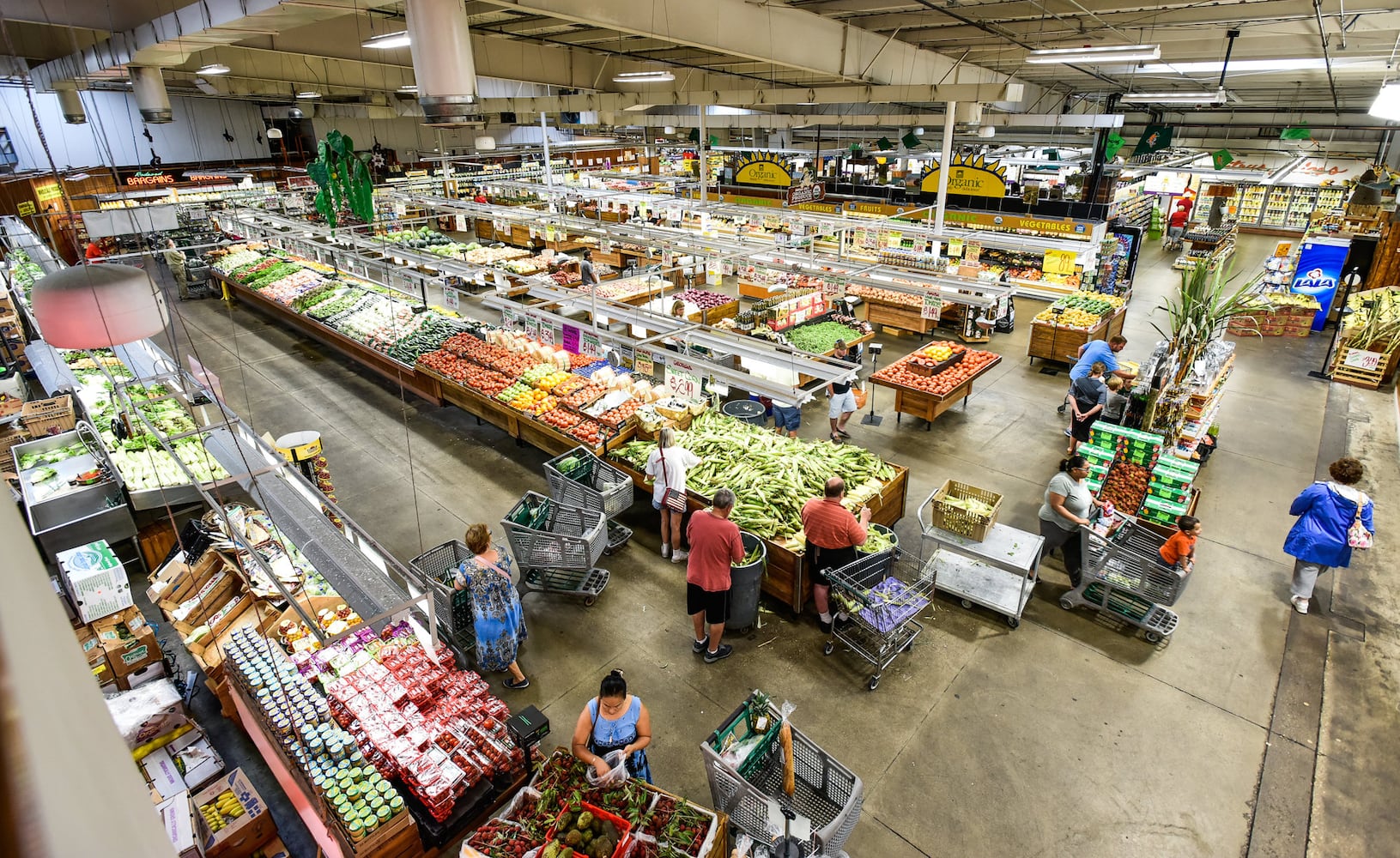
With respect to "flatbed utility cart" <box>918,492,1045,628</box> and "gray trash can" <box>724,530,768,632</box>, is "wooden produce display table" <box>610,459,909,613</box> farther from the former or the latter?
"flatbed utility cart" <box>918,492,1045,628</box>

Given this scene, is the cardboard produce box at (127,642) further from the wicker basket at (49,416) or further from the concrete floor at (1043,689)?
the wicker basket at (49,416)

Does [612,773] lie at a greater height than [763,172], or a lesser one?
lesser

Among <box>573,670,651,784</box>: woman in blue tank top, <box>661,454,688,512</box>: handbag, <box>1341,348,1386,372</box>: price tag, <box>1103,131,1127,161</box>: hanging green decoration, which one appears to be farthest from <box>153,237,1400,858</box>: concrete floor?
<box>1103,131,1127,161</box>: hanging green decoration

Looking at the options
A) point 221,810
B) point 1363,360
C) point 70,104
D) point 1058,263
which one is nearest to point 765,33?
point 221,810

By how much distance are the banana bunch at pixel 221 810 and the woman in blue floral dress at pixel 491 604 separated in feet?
6.69

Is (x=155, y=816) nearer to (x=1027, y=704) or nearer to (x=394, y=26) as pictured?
(x=1027, y=704)

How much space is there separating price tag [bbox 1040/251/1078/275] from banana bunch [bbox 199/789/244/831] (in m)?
20.0

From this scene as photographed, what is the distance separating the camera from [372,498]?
9.32 metres

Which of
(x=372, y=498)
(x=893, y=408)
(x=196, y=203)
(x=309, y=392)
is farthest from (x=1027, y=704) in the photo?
(x=196, y=203)

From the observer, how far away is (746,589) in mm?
6715

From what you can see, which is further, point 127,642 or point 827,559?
point 827,559

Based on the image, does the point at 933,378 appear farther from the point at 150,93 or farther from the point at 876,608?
the point at 150,93

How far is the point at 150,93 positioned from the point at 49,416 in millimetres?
4843

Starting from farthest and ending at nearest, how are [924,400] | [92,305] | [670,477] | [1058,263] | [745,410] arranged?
[1058,263] < [924,400] < [745,410] < [670,477] < [92,305]
